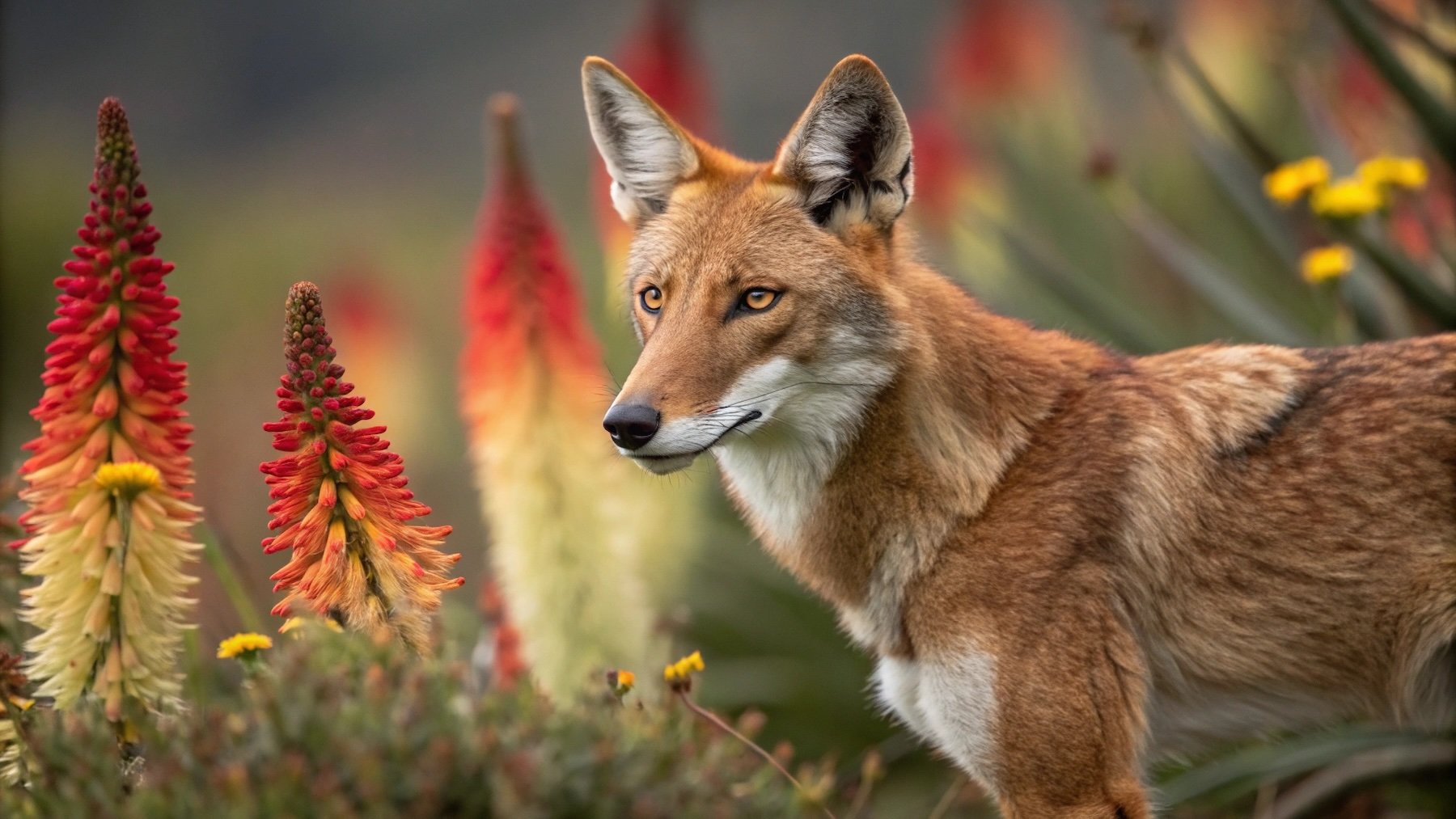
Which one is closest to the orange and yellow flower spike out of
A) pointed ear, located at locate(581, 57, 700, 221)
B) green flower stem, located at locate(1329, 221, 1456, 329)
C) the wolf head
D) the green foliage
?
pointed ear, located at locate(581, 57, 700, 221)

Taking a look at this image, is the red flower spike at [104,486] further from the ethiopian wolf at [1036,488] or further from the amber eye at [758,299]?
the amber eye at [758,299]

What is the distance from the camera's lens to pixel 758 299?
370 centimetres

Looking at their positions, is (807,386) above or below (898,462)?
above

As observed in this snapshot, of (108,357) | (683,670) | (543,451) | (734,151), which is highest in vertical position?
(734,151)

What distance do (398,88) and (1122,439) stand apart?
16856 mm

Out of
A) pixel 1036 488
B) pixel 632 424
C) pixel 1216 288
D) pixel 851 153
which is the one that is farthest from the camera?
pixel 1216 288

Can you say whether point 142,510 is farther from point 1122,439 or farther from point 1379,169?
point 1379,169

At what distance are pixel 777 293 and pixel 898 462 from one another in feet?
2.07

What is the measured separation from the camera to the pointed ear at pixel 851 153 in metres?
3.67

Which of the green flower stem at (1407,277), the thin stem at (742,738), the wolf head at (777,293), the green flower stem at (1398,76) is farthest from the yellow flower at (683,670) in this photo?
the green flower stem at (1398,76)

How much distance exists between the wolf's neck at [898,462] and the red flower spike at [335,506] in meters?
1.17

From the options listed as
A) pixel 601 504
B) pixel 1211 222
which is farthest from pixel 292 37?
pixel 601 504

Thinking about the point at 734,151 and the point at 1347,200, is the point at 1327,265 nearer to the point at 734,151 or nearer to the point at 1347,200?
the point at 1347,200

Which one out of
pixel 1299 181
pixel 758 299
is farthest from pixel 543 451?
pixel 1299 181
